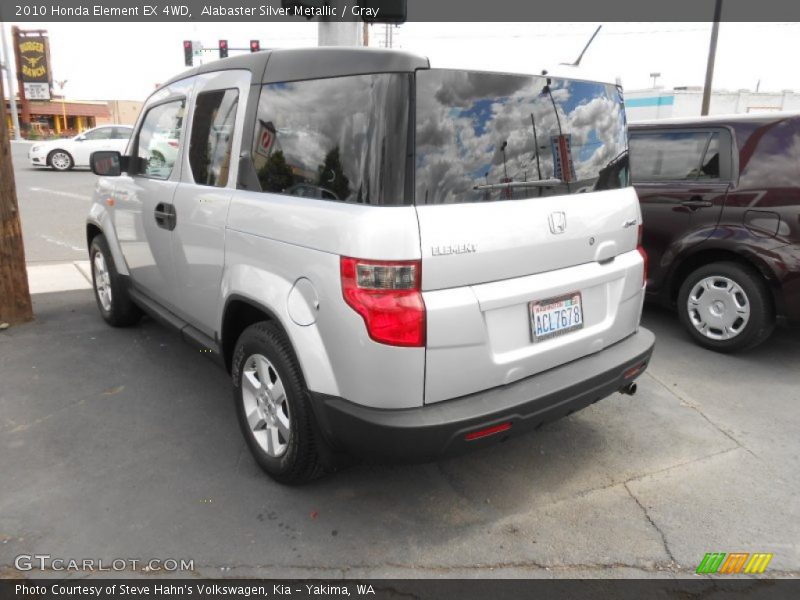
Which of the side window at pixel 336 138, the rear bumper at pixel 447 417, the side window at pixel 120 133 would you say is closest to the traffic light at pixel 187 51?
the side window at pixel 120 133

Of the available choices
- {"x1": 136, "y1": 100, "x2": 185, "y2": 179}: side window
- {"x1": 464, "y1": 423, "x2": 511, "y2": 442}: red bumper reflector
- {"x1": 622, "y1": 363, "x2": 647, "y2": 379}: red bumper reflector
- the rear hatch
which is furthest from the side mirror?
{"x1": 622, "y1": 363, "x2": 647, "y2": 379}: red bumper reflector

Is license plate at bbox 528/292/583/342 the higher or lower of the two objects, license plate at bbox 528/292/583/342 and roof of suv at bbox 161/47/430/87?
the lower

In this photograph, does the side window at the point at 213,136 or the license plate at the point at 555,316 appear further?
the side window at the point at 213,136

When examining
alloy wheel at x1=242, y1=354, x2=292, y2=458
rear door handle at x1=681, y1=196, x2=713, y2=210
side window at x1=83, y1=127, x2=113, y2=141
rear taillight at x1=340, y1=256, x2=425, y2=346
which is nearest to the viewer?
rear taillight at x1=340, y1=256, x2=425, y2=346

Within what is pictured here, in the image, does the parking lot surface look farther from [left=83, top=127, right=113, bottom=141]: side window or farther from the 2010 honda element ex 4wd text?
[left=83, top=127, right=113, bottom=141]: side window

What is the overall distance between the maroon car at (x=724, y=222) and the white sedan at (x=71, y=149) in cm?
1906

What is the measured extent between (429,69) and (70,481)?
2638mm

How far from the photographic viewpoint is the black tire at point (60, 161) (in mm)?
19953

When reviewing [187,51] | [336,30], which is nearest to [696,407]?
[336,30]

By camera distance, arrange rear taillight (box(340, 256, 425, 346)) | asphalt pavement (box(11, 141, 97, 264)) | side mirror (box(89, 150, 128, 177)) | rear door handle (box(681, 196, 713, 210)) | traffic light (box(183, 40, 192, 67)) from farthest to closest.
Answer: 1. traffic light (box(183, 40, 192, 67))
2. asphalt pavement (box(11, 141, 97, 264))
3. rear door handle (box(681, 196, 713, 210))
4. side mirror (box(89, 150, 128, 177))
5. rear taillight (box(340, 256, 425, 346))

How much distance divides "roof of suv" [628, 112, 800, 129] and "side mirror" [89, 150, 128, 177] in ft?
14.5

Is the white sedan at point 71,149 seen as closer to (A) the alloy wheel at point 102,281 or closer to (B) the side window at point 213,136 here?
(A) the alloy wheel at point 102,281

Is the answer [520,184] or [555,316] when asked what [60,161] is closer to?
[520,184]

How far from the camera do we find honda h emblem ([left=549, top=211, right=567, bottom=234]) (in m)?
2.60
